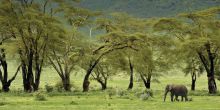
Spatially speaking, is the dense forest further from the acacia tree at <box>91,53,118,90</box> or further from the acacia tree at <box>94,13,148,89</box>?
the acacia tree at <box>91,53,118,90</box>

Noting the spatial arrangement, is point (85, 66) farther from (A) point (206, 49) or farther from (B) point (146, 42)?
(A) point (206, 49)

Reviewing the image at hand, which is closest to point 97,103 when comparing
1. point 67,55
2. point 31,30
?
point 31,30

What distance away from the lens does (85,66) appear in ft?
243

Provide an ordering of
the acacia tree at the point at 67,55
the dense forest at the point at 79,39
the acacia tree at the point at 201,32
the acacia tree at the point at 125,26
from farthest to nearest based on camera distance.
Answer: the acacia tree at the point at 125,26
the acacia tree at the point at 67,55
the acacia tree at the point at 201,32
the dense forest at the point at 79,39

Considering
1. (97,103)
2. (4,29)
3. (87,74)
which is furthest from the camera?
(87,74)

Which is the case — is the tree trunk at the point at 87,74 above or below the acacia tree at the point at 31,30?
below

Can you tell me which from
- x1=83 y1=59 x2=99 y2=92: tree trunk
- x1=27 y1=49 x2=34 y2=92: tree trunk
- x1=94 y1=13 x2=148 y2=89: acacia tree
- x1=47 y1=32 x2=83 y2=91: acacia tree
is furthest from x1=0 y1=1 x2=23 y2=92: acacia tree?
x1=94 y1=13 x2=148 y2=89: acacia tree

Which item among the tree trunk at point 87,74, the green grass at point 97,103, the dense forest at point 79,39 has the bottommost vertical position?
the green grass at point 97,103

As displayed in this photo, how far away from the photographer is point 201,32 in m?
64.1

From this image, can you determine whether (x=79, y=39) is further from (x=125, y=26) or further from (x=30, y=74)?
(x=30, y=74)

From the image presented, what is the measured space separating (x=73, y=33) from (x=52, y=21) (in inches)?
309

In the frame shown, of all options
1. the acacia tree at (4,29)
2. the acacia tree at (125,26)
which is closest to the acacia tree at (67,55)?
the acacia tree at (125,26)

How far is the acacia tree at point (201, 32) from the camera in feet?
204

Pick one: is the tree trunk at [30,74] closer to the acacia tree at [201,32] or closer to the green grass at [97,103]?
the green grass at [97,103]
